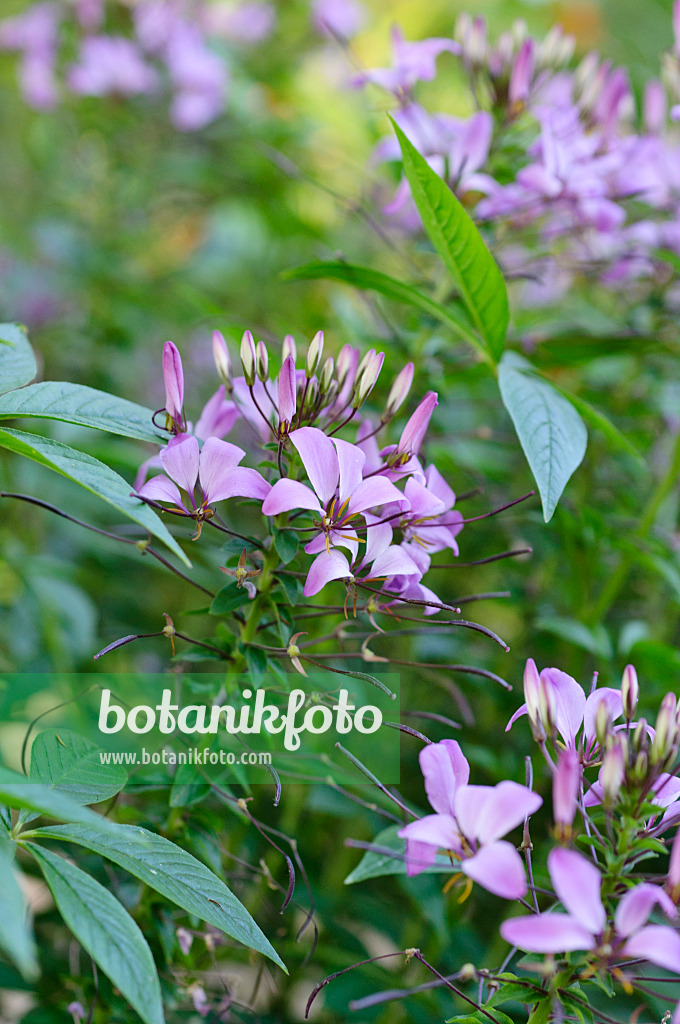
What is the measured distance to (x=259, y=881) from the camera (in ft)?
1.71

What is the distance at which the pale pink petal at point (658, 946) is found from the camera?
236 millimetres

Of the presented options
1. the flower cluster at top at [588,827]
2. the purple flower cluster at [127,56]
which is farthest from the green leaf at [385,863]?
the purple flower cluster at [127,56]

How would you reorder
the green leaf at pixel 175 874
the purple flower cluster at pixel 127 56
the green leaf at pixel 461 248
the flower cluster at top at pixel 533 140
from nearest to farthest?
1. the green leaf at pixel 175 874
2. the green leaf at pixel 461 248
3. the flower cluster at top at pixel 533 140
4. the purple flower cluster at pixel 127 56

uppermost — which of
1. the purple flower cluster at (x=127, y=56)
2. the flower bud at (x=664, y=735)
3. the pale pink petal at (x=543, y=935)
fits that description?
the purple flower cluster at (x=127, y=56)

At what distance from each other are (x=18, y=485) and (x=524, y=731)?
0.55 m

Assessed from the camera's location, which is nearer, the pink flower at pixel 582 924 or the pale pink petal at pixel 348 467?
the pink flower at pixel 582 924

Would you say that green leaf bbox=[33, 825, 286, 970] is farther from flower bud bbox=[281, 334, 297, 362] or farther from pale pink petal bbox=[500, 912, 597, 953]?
flower bud bbox=[281, 334, 297, 362]

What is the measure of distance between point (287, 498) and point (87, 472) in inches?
3.5

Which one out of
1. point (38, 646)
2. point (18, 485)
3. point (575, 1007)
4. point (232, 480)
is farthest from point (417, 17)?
point (575, 1007)

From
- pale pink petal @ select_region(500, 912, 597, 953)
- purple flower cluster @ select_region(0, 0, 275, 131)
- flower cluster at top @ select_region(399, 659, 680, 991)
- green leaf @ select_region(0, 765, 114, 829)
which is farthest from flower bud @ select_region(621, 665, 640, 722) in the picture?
purple flower cluster @ select_region(0, 0, 275, 131)

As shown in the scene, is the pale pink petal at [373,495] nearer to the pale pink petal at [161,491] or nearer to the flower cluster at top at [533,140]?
the pale pink petal at [161,491]

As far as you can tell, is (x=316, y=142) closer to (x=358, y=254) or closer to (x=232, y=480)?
(x=358, y=254)

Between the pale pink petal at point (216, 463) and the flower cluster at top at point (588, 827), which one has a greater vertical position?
the pale pink petal at point (216, 463)

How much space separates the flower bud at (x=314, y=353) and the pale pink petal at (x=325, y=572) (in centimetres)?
9
